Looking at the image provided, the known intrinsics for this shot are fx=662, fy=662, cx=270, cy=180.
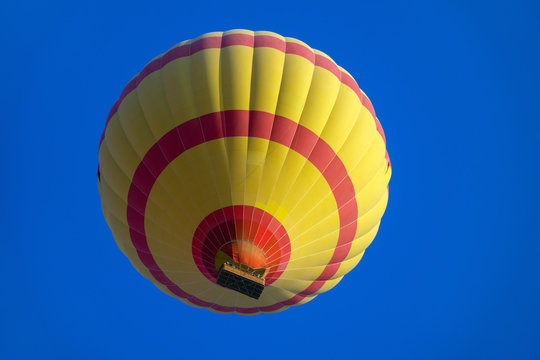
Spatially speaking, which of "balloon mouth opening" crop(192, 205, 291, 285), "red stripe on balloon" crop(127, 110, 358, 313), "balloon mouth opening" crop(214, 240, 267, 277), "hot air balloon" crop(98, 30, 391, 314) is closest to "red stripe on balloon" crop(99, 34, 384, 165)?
"hot air balloon" crop(98, 30, 391, 314)

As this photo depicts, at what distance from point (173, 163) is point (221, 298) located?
11.3 feet

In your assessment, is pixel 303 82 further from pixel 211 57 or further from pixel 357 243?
pixel 357 243

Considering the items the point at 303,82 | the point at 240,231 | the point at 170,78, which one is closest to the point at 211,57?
the point at 170,78

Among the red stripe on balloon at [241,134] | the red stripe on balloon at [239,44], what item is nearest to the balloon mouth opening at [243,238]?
the red stripe on balloon at [241,134]

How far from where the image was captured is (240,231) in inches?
463

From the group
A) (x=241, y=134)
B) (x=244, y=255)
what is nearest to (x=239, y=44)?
(x=241, y=134)

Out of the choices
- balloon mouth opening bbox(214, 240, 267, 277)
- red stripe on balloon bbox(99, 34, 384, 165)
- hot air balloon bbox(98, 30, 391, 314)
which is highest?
red stripe on balloon bbox(99, 34, 384, 165)

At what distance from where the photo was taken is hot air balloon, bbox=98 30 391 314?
38.5 feet

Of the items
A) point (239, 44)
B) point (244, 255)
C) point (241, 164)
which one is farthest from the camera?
point (239, 44)

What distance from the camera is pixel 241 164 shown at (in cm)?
1166

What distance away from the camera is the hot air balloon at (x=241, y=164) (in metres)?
11.7

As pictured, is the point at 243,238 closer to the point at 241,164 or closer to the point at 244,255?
the point at 244,255

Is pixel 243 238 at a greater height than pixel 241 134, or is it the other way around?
pixel 241 134

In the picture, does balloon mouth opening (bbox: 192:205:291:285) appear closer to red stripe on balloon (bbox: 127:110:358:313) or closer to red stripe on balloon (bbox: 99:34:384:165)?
red stripe on balloon (bbox: 127:110:358:313)
